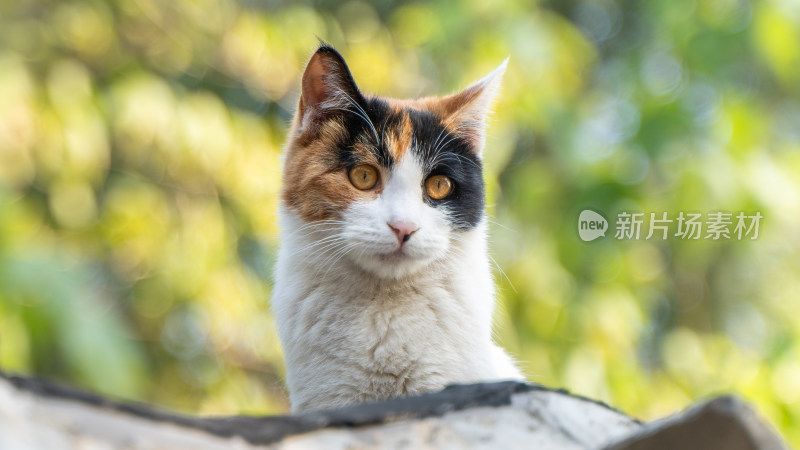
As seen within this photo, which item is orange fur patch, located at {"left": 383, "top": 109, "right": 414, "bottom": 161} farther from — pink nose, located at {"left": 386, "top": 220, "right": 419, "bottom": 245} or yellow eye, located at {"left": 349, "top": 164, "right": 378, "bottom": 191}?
pink nose, located at {"left": 386, "top": 220, "right": 419, "bottom": 245}

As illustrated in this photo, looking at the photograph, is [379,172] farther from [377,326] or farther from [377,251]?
[377,326]

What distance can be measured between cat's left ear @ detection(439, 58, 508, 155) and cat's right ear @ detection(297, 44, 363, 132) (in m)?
0.23

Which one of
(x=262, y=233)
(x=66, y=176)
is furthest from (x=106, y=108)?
(x=262, y=233)

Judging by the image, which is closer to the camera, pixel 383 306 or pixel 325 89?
pixel 383 306

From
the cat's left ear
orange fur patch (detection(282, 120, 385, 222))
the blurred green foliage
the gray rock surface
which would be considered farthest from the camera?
the blurred green foliage

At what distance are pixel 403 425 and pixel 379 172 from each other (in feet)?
2.36

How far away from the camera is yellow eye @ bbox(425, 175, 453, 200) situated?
1.46 meters

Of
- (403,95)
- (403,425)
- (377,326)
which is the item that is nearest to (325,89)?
(377,326)

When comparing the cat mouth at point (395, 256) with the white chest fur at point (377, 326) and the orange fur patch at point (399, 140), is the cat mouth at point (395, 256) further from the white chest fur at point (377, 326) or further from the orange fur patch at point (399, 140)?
the orange fur patch at point (399, 140)

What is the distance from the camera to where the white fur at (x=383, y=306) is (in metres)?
1.32

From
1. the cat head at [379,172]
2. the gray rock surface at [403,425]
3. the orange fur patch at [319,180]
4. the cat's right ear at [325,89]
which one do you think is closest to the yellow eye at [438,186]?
the cat head at [379,172]

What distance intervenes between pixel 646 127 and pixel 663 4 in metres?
0.55

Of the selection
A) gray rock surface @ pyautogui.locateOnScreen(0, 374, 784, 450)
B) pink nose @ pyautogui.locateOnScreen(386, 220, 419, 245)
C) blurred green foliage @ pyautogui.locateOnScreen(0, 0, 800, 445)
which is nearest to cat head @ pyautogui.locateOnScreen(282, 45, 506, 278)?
pink nose @ pyautogui.locateOnScreen(386, 220, 419, 245)

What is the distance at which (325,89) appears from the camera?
1550 mm
